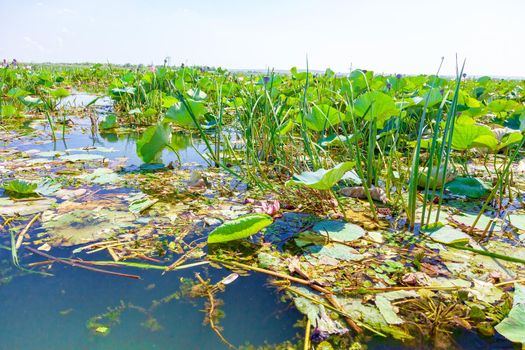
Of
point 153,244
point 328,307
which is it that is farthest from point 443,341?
point 153,244

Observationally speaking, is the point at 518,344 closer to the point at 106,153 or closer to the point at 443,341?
the point at 443,341

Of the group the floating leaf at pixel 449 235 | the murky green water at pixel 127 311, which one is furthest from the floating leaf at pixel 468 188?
→ the murky green water at pixel 127 311

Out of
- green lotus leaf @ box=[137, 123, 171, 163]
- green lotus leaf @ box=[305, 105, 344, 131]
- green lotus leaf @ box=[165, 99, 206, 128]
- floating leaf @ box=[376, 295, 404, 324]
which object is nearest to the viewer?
floating leaf @ box=[376, 295, 404, 324]

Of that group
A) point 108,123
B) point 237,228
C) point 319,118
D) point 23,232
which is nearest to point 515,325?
point 237,228

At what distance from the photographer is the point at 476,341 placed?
0.89 m

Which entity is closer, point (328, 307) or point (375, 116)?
point (328, 307)

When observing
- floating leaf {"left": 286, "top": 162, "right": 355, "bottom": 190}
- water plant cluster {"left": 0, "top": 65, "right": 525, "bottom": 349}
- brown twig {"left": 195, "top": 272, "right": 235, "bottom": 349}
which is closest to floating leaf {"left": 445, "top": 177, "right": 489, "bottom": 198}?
water plant cluster {"left": 0, "top": 65, "right": 525, "bottom": 349}

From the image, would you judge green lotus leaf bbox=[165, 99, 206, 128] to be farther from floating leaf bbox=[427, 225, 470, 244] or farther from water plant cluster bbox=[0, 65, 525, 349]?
floating leaf bbox=[427, 225, 470, 244]

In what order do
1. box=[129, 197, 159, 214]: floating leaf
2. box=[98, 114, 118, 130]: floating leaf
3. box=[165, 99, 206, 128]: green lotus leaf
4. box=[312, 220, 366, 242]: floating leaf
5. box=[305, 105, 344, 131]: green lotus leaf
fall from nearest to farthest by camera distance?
box=[312, 220, 366, 242]: floating leaf → box=[129, 197, 159, 214]: floating leaf → box=[305, 105, 344, 131]: green lotus leaf → box=[165, 99, 206, 128]: green lotus leaf → box=[98, 114, 118, 130]: floating leaf

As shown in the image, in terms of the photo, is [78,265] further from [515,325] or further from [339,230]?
[515,325]

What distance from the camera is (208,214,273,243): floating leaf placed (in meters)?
1.23

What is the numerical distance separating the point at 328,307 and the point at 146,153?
1.59 meters

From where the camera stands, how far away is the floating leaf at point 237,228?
4.04ft

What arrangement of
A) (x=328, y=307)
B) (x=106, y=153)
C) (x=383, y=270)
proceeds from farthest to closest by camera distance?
1. (x=106, y=153)
2. (x=383, y=270)
3. (x=328, y=307)
